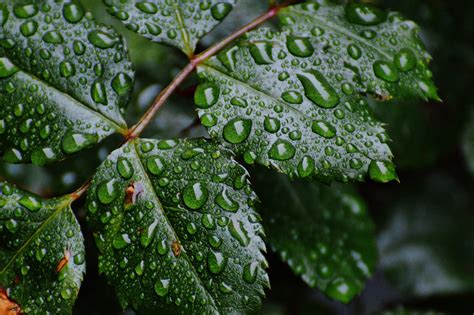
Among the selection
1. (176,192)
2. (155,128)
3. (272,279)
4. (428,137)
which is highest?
(176,192)

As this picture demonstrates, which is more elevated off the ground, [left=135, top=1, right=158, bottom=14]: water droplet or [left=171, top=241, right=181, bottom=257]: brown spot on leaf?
[left=135, top=1, right=158, bottom=14]: water droplet

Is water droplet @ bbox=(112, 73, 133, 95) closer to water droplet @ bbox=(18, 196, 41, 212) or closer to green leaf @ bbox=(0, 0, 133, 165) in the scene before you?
green leaf @ bbox=(0, 0, 133, 165)

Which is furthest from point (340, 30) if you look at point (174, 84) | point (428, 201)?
point (428, 201)

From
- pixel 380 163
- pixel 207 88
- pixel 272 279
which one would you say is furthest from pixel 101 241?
pixel 272 279

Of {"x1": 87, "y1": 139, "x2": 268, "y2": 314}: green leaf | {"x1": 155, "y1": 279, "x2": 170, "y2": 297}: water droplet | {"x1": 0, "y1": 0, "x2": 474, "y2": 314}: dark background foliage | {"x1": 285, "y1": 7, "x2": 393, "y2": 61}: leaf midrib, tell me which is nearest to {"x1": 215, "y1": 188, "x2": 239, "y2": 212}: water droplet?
{"x1": 87, "y1": 139, "x2": 268, "y2": 314}: green leaf

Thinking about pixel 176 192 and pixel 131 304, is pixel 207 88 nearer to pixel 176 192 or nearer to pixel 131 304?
pixel 176 192

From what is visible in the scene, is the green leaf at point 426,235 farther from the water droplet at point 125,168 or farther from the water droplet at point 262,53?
the water droplet at point 125,168
